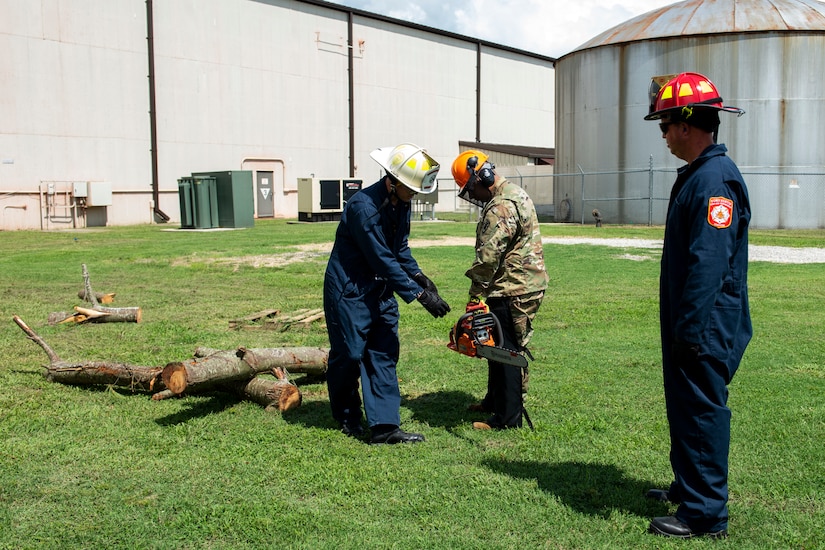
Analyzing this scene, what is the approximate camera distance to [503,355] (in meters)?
5.14

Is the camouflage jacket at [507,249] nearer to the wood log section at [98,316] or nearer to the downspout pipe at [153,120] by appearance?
the wood log section at [98,316]

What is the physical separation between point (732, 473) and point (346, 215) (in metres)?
2.92

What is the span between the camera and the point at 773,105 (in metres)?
29.4

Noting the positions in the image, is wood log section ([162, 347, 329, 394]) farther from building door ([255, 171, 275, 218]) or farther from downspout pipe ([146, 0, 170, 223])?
building door ([255, 171, 275, 218])

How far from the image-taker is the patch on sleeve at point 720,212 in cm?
356

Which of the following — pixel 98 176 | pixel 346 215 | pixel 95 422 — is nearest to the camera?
pixel 346 215

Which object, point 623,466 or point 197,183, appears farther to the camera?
point 197,183

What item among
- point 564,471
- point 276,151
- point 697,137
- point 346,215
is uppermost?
point 276,151

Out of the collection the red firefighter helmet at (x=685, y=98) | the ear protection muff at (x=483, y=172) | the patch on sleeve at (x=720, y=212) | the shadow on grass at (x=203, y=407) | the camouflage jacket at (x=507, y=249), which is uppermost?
the red firefighter helmet at (x=685, y=98)

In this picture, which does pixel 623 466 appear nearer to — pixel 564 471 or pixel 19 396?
pixel 564 471

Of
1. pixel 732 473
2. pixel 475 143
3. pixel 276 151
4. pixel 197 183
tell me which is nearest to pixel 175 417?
pixel 732 473

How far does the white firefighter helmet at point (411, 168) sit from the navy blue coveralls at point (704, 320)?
71.9 inches

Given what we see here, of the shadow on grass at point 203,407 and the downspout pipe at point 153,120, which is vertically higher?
the downspout pipe at point 153,120

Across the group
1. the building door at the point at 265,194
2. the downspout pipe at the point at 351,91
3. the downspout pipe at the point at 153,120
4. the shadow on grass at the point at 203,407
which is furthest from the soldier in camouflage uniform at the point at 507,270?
Result: the downspout pipe at the point at 351,91
